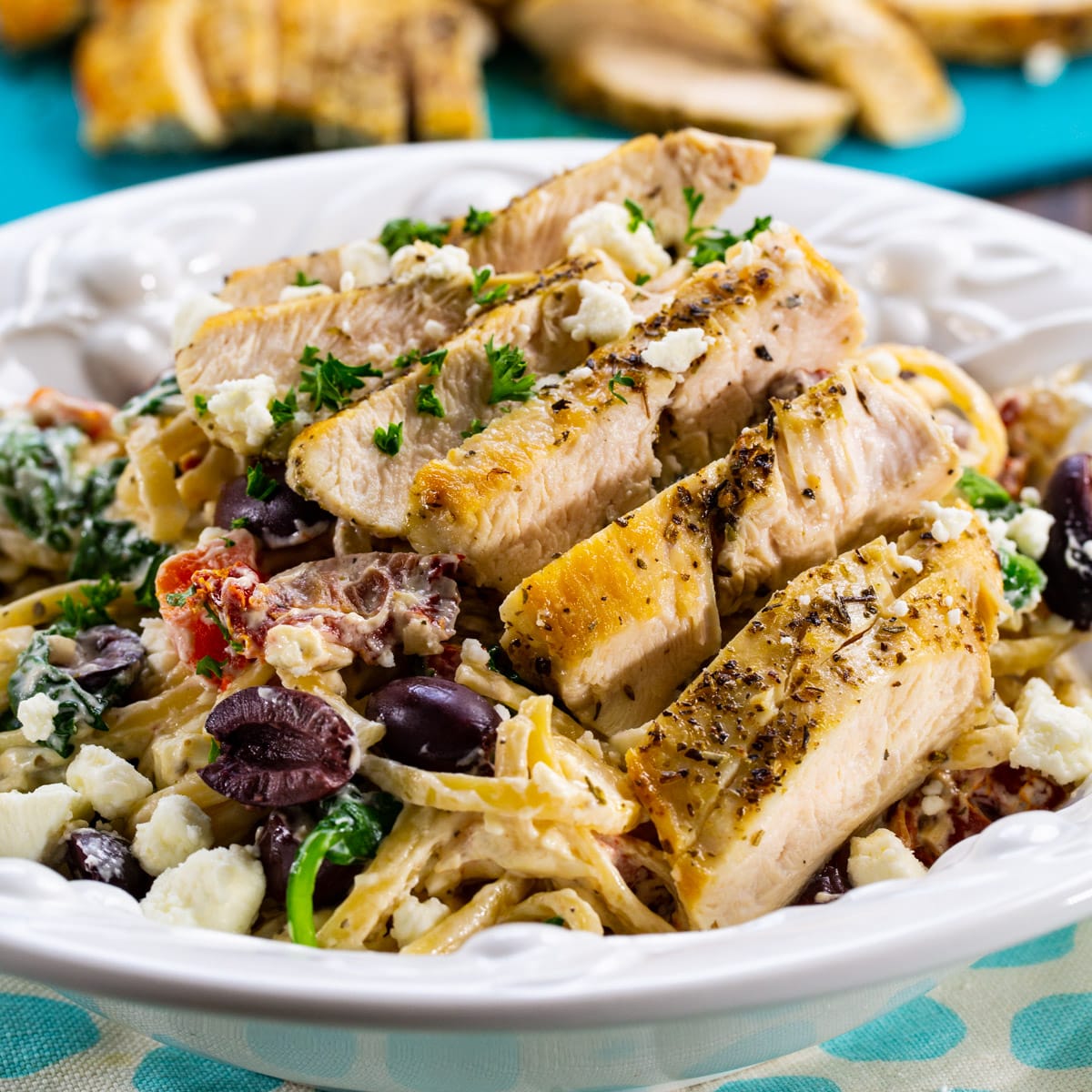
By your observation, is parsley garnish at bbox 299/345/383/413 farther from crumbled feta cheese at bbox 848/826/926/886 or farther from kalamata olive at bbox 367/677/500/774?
crumbled feta cheese at bbox 848/826/926/886

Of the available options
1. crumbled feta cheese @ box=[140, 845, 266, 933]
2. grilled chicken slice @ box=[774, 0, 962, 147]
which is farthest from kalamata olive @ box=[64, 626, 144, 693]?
grilled chicken slice @ box=[774, 0, 962, 147]

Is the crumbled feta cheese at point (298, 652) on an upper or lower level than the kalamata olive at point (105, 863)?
upper

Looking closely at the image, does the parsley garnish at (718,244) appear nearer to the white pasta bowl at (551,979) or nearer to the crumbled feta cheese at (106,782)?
the white pasta bowl at (551,979)

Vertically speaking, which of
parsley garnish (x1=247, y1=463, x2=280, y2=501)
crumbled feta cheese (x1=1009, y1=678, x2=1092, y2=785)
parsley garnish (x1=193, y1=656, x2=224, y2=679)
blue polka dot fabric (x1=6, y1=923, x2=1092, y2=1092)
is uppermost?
parsley garnish (x1=247, y1=463, x2=280, y2=501)

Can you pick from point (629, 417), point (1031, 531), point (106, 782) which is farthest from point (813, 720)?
point (106, 782)

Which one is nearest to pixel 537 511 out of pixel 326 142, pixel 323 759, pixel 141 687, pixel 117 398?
pixel 323 759

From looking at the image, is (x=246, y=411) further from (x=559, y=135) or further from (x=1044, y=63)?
(x=1044, y=63)

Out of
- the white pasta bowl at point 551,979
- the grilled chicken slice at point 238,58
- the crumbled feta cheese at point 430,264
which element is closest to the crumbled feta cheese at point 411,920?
the white pasta bowl at point 551,979
